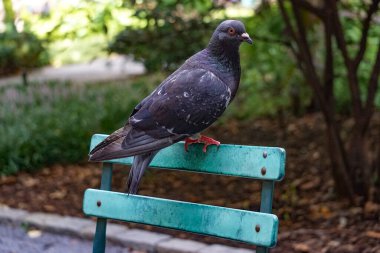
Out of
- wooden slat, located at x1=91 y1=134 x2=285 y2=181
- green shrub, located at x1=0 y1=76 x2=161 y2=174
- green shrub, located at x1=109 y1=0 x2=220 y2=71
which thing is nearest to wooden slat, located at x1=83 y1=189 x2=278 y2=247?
wooden slat, located at x1=91 y1=134 x2=285 y2=181

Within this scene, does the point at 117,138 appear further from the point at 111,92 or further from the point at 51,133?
the point at 111,92

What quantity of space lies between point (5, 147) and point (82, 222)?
62.6 inches

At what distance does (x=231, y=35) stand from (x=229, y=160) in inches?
18.4

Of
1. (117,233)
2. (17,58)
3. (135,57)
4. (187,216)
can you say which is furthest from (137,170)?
(17,58)

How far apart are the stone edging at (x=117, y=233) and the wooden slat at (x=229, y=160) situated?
1.56 meters

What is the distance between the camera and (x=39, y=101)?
7.72 m

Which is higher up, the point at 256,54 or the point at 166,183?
the point at 256,54

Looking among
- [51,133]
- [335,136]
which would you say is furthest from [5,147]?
[335,136]

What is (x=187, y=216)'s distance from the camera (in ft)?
8.26

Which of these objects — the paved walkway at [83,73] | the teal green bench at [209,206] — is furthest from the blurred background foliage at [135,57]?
the teal green bench at [209,206]

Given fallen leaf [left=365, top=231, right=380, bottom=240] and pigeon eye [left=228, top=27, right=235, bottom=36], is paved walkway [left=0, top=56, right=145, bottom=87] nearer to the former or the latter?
fallen leaf [left=365, top=231, right=380, bottom=240]

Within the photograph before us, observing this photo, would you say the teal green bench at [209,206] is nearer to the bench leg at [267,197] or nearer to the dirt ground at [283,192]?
the bench leg at [267,197]

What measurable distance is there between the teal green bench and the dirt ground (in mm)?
1710

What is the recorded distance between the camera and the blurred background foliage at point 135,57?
5008 mm
